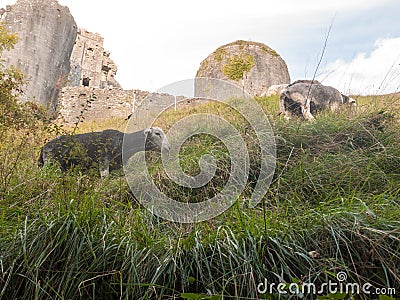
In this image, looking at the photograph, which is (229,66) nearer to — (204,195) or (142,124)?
(142,124)

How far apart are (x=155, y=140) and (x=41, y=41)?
5.58m

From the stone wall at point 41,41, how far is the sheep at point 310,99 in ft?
15.5

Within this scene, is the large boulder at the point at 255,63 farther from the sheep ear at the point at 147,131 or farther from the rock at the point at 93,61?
the sheep ear at the point at 147,131

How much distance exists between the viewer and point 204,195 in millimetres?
2652

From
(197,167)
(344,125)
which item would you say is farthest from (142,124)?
(344,125)

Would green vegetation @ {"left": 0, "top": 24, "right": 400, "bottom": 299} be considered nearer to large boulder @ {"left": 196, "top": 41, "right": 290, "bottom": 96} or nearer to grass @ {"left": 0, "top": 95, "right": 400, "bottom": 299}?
grass @ {"left": 0, "top": 95, "right": 400, "bottom": 299}

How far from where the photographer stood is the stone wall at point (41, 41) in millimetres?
7633

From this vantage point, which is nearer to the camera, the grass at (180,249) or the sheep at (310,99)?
the grass at (180,249)

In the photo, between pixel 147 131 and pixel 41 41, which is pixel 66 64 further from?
pixel 147 131

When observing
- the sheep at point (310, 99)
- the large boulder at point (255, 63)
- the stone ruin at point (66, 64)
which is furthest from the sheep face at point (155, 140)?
the large boulder at point (255, 63)

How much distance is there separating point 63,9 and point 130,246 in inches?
347

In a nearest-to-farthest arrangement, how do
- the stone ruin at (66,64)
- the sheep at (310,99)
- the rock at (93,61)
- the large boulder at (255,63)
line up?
the sheep at (310,99) < the stone ruin at (66,64) < the large boulder at (255,63) < the rock at (93,61)

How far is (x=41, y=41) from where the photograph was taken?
8.07 meters

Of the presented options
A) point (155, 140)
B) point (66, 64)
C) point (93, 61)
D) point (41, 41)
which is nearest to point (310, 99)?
point (155, 140)
